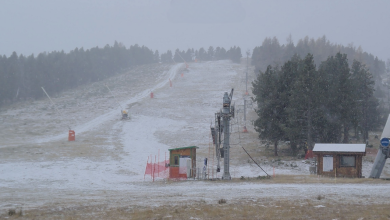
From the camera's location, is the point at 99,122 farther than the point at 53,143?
Yes

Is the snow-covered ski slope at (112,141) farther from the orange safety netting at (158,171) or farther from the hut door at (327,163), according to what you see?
the hut door at (327,163)

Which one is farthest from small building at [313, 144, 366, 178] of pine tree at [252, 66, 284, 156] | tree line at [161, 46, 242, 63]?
tree line at [161, 46, 242, 63]

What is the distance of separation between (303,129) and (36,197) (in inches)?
965

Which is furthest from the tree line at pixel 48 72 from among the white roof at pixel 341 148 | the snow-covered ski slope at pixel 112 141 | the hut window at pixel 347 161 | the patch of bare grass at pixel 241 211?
the patch of bare grass at pixel 241 211

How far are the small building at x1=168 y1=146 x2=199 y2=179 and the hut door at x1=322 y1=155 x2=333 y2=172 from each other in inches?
360

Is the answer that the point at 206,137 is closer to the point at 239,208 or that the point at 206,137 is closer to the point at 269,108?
the point at 269,108

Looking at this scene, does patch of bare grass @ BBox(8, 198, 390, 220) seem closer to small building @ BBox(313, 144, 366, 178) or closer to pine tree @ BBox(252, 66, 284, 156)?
small building @ BBox(313, 144, 366, 178)

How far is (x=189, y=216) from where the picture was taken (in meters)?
11.6

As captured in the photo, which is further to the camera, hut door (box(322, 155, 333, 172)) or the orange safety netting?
the orange safety netting

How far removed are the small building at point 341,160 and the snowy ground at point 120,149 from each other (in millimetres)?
3014

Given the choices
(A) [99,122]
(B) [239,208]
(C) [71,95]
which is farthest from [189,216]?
(C) [71,95]

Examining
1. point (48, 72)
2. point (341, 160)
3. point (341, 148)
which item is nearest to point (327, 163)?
point (341, 160)

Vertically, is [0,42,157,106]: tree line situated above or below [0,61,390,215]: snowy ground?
above

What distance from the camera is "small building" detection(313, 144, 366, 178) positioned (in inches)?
979
